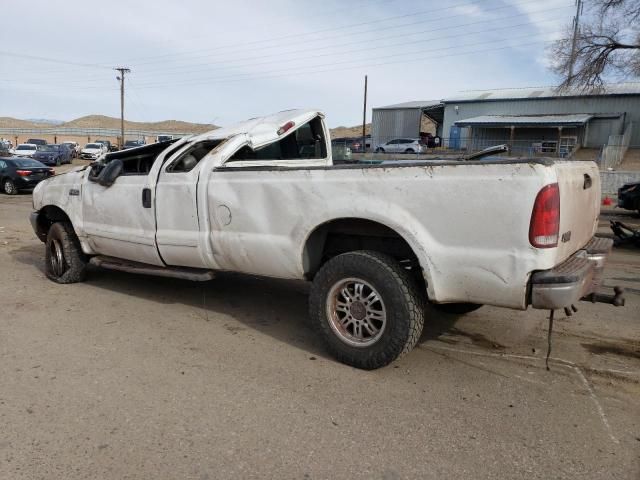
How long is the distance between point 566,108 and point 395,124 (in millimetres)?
16342

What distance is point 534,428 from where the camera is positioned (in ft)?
9.85

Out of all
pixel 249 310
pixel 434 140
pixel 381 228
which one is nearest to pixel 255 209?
pixel 381 228

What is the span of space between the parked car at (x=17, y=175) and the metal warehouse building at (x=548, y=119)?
2837cm

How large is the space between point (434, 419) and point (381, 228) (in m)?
1.41

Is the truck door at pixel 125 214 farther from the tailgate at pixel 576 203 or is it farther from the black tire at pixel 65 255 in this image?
the tailgate at pixel 576 203

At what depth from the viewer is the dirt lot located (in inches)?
106

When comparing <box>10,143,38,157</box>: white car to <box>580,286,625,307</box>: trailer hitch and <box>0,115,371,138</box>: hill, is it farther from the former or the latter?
<box>0,115,371,138</box>: hill

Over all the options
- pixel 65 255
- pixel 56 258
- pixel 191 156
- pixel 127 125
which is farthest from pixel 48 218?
pixel 127 125

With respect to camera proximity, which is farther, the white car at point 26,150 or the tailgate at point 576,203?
the white car at point 26,150

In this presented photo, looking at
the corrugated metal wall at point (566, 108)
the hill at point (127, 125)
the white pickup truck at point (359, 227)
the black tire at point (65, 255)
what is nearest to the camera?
the white pickup truck at point (359, 227)

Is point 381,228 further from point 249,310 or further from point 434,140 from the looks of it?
point 434,140

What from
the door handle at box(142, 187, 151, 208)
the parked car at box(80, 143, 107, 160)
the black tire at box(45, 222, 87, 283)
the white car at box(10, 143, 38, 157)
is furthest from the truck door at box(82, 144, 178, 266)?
the parked car at box(80, 143, 107, 160)

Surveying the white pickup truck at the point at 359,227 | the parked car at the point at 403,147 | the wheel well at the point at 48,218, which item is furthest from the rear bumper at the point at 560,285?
the parked car at the point at 403,147

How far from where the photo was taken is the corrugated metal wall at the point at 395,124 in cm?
5006
